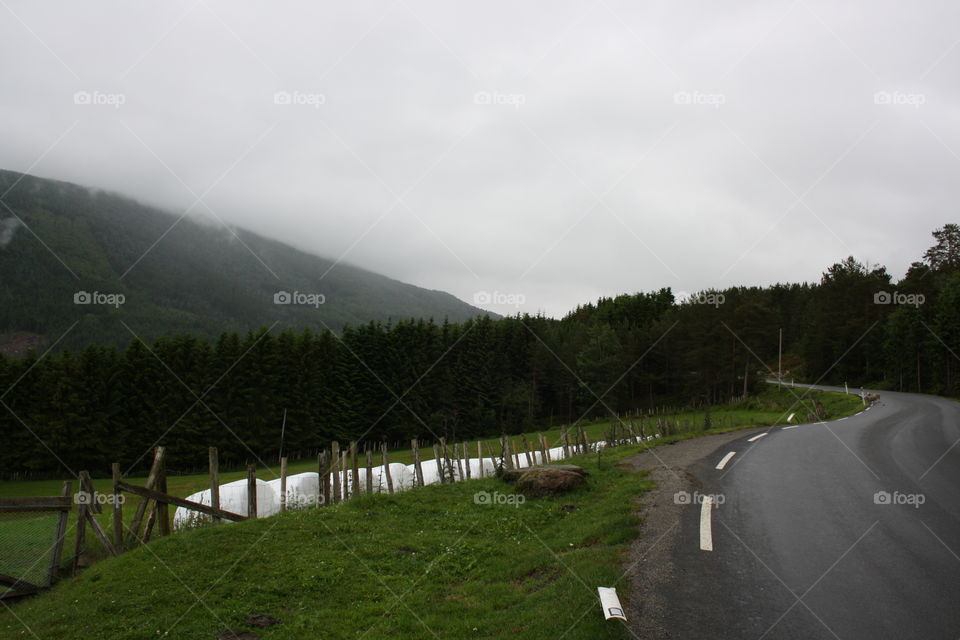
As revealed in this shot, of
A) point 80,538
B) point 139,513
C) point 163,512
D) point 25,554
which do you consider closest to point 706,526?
point 163,512

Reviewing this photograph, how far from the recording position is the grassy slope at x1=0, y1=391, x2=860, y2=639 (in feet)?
25.2

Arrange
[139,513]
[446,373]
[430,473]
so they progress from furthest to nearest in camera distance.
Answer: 1. [446,373]
2. [430,473]
3. [139,513]

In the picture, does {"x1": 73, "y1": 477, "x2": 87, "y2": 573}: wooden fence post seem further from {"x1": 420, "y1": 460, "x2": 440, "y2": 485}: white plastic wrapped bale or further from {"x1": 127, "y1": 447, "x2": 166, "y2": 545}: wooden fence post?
{"x1": 420, "y1": 460, "x2": 440, "y2": 485}: white plastic wrapped bale

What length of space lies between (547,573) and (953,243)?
108 m

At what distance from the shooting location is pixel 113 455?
5488 cm

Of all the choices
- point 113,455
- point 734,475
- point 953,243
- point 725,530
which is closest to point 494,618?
point 725,530

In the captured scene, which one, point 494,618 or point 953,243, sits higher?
point 953,243


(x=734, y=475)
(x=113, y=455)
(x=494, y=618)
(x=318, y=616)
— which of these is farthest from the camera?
(x=113, y=455)

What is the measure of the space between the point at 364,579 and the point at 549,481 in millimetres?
6529

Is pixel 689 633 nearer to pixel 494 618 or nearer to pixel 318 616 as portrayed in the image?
pixel 494 618

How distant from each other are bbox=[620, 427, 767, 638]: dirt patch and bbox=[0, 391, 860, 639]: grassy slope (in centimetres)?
34

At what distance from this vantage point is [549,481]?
1480 cm

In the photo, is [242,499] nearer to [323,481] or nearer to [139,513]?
[323,481]

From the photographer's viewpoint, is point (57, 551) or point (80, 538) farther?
point (80, 538)
